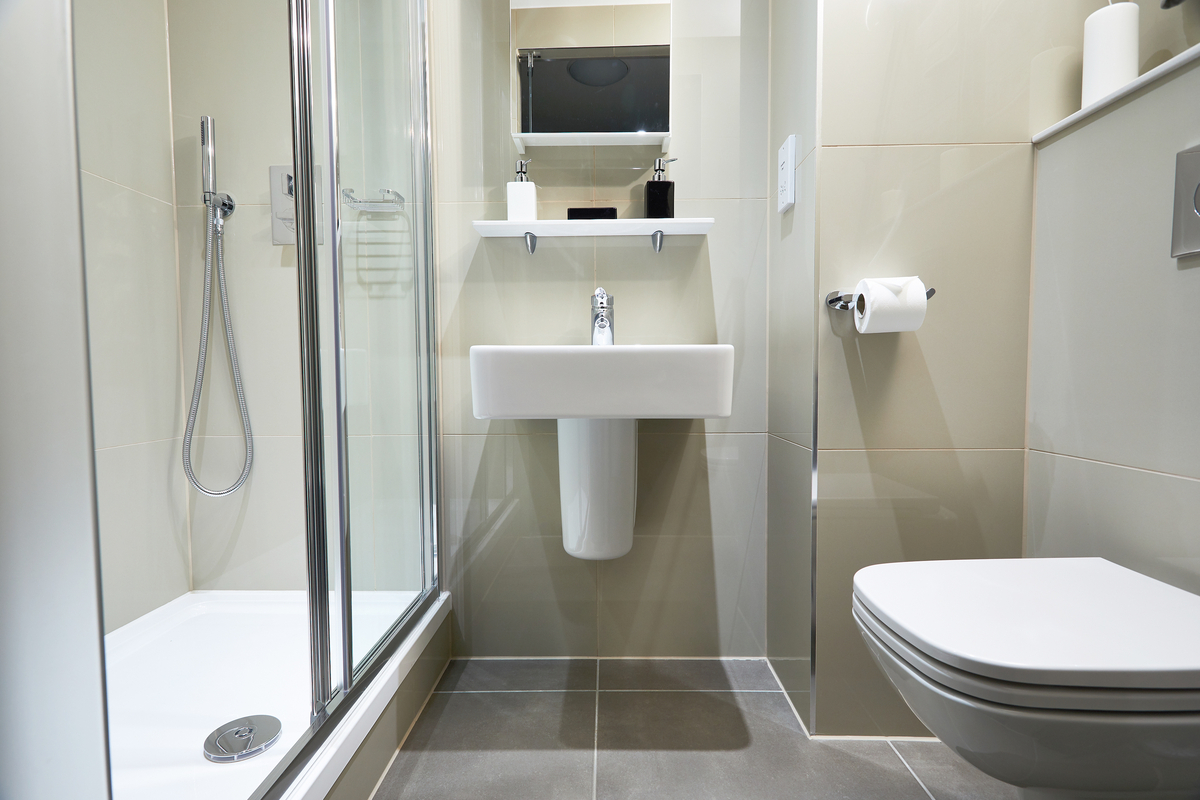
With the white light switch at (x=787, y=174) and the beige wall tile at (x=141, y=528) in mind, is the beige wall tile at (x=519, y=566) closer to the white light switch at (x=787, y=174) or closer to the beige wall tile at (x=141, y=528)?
the beige wall tile at (x=141, y=528)

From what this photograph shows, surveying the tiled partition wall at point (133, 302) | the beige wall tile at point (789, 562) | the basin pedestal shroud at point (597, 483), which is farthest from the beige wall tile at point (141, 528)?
the beige wall tile at point (789, 562)

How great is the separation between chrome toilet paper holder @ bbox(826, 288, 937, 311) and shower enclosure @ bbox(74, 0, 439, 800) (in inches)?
35.2

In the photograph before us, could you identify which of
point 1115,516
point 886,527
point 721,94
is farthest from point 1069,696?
point 721,94

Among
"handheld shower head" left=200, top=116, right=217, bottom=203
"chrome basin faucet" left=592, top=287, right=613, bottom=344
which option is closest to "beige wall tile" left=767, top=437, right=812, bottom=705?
"chrome basin faucet" left=592, top=287, right=613, bottom=344

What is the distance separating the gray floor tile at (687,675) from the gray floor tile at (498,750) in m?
0.13

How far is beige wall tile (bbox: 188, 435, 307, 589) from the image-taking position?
5.03ft

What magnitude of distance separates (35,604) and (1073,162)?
5.16 ft

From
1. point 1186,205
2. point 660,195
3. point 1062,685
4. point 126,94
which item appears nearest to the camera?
point 1062,685

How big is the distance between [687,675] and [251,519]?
120 cm

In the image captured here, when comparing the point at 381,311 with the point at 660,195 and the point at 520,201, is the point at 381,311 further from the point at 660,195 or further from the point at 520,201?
the point at 660,195

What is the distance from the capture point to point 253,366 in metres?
1.57

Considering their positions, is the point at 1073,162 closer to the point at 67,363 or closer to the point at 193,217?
the point at 67,363

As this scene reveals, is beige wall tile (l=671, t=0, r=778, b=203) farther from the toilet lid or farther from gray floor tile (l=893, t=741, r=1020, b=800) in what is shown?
gray floor tile (l=893, t=741, r=1020, b=800)

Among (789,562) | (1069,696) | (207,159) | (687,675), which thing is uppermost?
(207,159)
